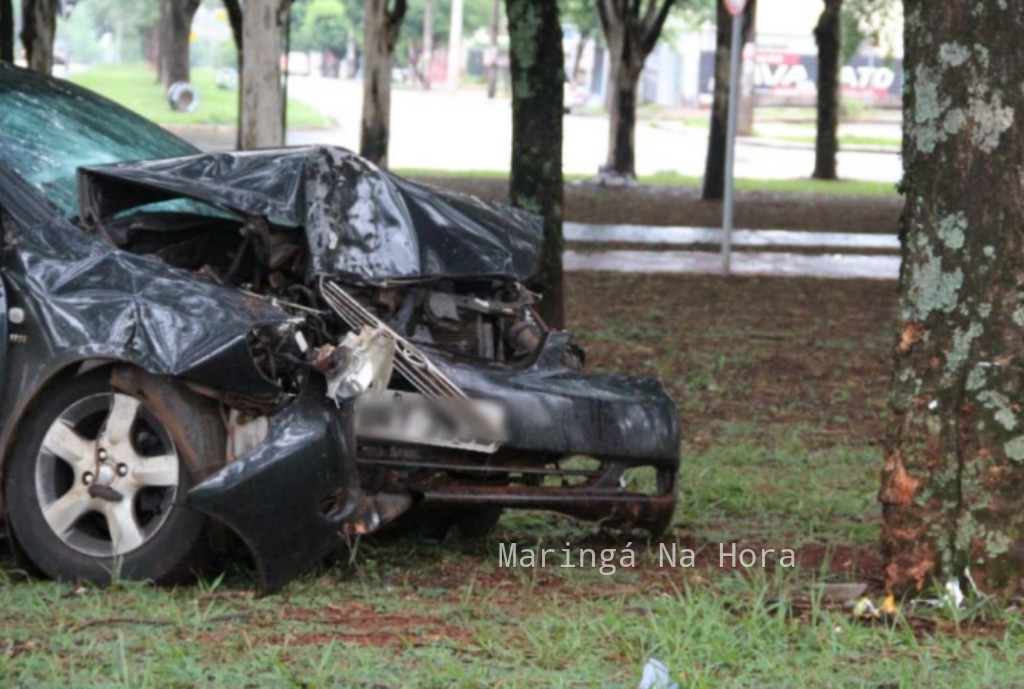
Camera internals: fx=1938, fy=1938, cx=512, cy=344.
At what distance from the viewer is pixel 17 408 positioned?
6.02m

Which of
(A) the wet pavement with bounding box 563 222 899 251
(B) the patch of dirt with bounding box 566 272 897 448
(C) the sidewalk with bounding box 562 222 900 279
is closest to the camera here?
(B) the patch of dirt with bounding box 566 272 897 448

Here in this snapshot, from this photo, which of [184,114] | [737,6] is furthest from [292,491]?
[184,114]

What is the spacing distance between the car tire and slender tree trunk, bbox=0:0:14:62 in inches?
443

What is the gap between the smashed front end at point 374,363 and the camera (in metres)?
5.78

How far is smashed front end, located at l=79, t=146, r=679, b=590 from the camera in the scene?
5777 mm

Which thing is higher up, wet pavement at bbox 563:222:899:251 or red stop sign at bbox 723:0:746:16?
red stop sign at bbox 723:0:746:16

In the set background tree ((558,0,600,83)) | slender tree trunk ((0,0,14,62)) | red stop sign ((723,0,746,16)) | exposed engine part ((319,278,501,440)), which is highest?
background tree ((558,0,600,83))

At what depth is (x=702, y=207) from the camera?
27516 millimetres

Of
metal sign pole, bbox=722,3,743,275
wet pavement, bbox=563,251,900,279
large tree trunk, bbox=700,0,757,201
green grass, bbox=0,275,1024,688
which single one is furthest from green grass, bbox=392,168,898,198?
green grass, bbox=0,275,1024,688

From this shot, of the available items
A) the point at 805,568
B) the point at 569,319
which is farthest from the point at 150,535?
the point at 569,319

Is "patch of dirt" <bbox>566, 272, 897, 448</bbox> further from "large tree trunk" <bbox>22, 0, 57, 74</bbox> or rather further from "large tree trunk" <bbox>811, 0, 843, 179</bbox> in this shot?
"large tree trunk" <bbox>811, 0, 843, 179</bbox>

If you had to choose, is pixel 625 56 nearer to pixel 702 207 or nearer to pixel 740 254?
pixel 702 207

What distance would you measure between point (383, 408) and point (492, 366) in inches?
18.9

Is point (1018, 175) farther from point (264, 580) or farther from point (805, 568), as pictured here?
point (264, 580)
